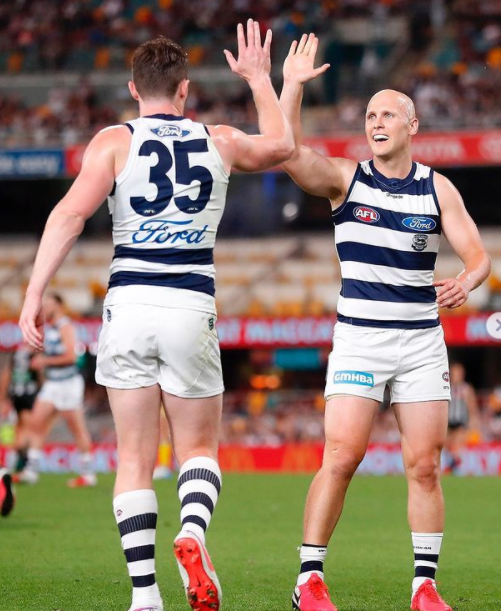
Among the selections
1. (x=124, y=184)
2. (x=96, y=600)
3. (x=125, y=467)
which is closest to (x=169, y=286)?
(x=124, y=184)

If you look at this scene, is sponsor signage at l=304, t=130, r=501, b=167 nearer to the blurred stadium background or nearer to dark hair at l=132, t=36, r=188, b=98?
the blurred stadium background

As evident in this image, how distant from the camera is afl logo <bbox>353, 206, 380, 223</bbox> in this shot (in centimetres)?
609

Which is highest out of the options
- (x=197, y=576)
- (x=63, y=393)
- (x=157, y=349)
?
(x=63, y=393)

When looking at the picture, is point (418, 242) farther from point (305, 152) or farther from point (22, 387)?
point (22, 387)

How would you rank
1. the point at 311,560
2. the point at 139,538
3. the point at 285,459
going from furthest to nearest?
the point at 285,459 → the point at 311,560 → the point at 139,538

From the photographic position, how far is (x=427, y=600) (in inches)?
229

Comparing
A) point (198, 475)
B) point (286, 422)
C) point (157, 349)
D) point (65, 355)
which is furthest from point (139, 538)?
point (286, 422)

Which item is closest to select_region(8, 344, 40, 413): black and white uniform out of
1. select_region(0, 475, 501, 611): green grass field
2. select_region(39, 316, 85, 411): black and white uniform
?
select_region(39, 316, 85, 411): black and white uniform

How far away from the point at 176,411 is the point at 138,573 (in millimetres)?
709

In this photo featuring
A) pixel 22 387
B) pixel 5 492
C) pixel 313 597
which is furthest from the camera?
pixel 22 387

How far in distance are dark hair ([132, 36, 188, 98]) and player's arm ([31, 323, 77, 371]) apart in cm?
960

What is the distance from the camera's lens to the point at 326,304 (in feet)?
87.6

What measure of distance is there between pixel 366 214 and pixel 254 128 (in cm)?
2185

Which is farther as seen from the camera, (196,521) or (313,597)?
(313,597)
